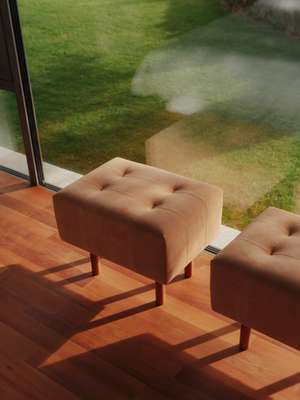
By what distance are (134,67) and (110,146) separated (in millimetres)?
426

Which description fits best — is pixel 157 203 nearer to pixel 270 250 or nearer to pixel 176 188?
pixel 176 188

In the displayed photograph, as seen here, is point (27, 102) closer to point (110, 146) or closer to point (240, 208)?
point (110, 146)

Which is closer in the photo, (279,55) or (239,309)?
(239,309)

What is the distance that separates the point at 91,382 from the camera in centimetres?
164

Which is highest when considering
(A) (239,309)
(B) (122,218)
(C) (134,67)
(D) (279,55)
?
(D) (279,55)

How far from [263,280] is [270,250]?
14 centimetres

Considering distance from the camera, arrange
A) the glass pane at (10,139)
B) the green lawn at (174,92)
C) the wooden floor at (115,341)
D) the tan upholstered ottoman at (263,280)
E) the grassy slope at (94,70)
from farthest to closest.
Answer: the glass pane at (10,139)
the grassy slope at (94,70)
the green lawn at (174,92)
the wooden floor at (115,341)
the tan upholstered ottoman at (263,280)

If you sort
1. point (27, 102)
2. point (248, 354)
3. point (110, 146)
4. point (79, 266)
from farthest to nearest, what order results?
point (110, 146) → point (27, 102) → point (79, 266) → point (248, 354)

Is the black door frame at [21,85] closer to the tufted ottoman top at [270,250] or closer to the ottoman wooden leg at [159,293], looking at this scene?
the ottoman wooden leg at [159,293]

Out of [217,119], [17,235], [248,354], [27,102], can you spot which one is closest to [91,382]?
[248,354]

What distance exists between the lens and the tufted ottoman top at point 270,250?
1.47m

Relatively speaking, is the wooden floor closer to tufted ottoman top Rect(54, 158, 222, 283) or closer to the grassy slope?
tufted ottoman top Rect(54, 158, 222, 283)

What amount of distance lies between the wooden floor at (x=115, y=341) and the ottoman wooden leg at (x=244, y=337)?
0.07ft

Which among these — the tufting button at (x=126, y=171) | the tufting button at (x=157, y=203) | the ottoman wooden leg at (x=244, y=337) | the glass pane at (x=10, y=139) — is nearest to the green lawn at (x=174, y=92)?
the glass pane at (x=10, y=139)
